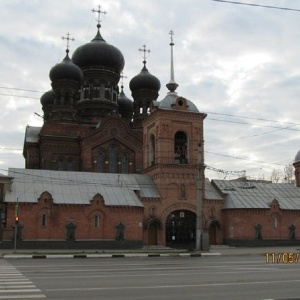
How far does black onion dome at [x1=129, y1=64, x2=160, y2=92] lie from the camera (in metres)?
54.2

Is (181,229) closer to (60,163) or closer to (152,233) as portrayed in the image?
(152,233)

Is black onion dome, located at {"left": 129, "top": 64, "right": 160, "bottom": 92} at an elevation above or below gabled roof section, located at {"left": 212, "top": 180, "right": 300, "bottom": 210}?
above

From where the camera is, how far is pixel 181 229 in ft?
117

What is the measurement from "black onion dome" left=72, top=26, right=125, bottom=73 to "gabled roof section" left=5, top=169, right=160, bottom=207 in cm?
1673

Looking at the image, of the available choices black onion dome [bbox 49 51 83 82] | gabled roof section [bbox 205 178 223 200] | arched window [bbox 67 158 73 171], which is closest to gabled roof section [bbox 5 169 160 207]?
gabled roof section [bbox 205 178 223 200]

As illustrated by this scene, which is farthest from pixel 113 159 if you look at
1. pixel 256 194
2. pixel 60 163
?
pixel 256 194

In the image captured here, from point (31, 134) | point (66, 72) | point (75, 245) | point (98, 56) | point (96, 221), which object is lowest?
point (75, 245)

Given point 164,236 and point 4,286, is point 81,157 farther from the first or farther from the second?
point 4,286

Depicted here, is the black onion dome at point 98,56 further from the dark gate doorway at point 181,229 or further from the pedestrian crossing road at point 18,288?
the pedestrian crossing road at point 18,288

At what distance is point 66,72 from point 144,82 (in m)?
10.3

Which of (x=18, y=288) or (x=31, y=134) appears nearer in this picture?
(x=18, y=288)

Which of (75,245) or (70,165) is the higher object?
(70,165)
